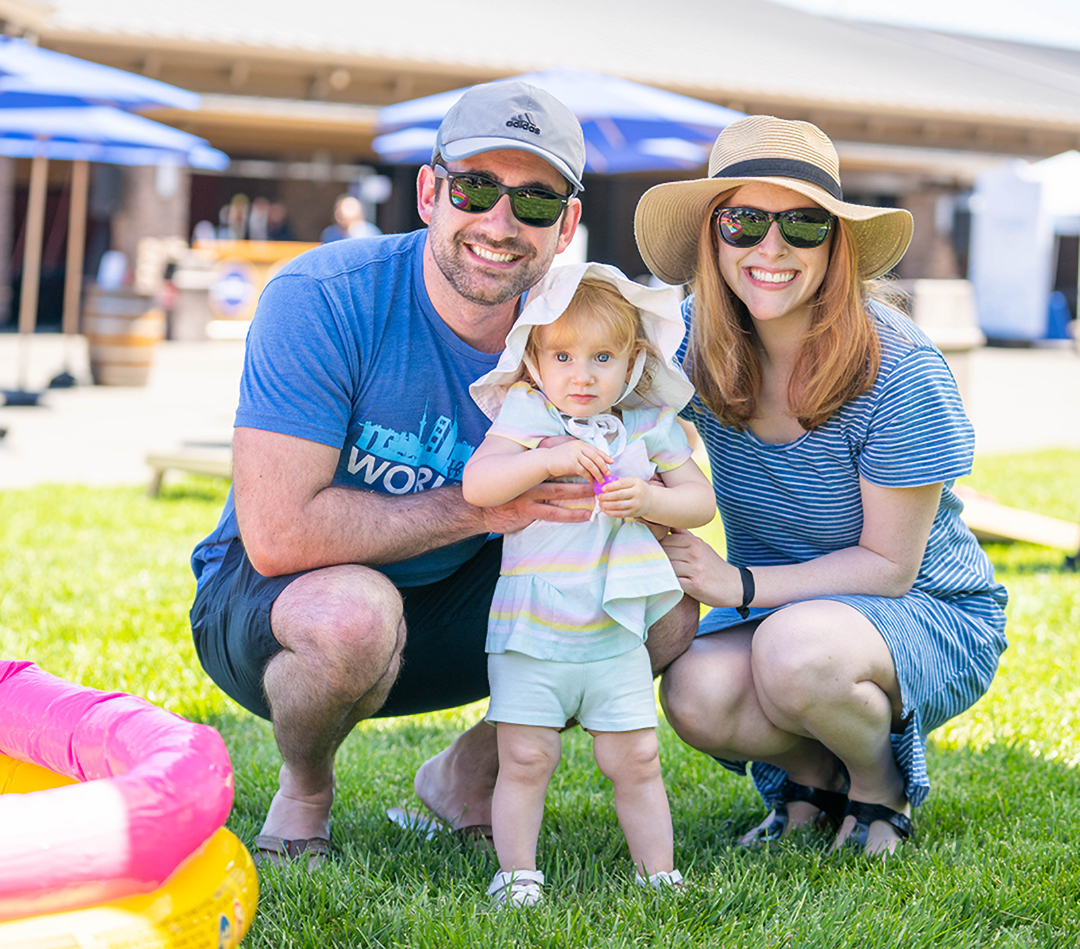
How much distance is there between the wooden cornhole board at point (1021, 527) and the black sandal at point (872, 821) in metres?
3.27

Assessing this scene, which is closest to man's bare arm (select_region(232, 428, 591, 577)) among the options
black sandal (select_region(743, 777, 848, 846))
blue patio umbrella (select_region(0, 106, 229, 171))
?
black sandal (select_region(743, 777, 848, 846))

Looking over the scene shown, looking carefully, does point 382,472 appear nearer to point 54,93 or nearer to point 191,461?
point 191,461

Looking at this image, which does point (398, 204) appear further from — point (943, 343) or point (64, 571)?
point (64, 571)

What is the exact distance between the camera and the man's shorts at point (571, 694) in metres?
2.48

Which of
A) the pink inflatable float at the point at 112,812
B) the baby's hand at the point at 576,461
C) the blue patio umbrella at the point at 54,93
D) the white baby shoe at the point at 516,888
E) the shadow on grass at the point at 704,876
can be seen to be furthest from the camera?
the blue patio umbrella at the point at 54,93

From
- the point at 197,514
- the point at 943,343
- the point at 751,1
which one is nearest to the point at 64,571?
the point at 197,514

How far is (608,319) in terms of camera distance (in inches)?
101

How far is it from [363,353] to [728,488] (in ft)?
3.03

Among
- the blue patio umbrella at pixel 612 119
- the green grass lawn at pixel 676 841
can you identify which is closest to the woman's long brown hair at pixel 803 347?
the green grass lawn at pixel 676 841

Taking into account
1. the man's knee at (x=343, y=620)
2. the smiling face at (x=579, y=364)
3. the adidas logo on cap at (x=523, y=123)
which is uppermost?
the adidas logo on cap at (x=523, y=123)

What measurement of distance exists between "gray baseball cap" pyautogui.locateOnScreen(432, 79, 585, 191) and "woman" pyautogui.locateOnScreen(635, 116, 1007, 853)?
0.27 metres

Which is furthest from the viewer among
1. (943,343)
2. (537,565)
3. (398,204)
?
(398,204)

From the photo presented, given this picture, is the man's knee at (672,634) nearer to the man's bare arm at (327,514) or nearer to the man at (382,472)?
the man at (382,472)

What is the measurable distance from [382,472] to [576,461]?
0.51 metres
